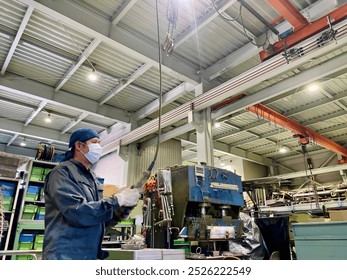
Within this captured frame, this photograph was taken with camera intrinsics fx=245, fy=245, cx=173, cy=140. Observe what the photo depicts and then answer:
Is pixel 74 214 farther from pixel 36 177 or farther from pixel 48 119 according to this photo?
pixel 48 119

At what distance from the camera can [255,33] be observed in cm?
374

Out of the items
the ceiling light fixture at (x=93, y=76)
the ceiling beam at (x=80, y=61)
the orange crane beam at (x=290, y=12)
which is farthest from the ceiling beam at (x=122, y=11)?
the orange crane beam at (x=290, y=12)

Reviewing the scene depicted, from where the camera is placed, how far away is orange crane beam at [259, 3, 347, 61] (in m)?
2.80

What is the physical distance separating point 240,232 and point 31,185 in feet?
11.3

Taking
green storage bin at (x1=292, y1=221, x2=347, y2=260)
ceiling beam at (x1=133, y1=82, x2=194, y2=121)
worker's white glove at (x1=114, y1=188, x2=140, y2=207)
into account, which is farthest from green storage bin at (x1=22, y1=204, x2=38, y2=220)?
green storage bin at (x1=292, y1=221, x2=347, y2=260)

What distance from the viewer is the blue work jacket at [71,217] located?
112cm

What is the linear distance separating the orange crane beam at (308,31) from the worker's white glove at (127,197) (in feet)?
9.35

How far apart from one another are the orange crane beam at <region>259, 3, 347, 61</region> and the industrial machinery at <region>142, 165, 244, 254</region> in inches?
Answer: 71.4

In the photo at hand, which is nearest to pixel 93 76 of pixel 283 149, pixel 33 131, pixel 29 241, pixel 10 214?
pixel 10 214

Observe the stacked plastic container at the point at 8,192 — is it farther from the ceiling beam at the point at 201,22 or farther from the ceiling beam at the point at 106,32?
the ceiling beam at the point at 201,22

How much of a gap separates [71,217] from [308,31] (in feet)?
10.8

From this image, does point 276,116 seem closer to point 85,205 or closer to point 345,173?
point 345,173

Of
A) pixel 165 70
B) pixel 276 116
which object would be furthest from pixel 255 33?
pixel 276 116

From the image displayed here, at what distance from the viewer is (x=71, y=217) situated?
1.12m
